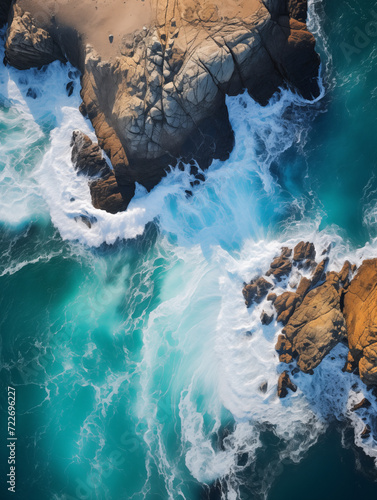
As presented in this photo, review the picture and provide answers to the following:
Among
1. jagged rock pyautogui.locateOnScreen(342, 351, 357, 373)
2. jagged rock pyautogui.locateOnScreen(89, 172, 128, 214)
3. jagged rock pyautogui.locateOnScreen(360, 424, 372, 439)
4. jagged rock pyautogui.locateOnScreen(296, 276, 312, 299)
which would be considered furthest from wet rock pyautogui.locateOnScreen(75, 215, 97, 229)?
jagged rock pyautogui.locateOnScreen(360, 424, 372, 439)

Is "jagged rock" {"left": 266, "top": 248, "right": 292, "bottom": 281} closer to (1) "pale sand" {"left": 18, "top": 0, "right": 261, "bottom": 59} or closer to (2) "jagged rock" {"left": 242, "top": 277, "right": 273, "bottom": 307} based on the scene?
(2) "jagged rock" {"left": 242, "top": 277, "right": 273, "bottom": 307}

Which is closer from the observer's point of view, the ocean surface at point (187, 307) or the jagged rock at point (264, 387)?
the ocean surface at point (187, 307)

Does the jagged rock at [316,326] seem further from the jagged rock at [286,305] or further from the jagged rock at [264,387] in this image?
the jagged rock at [264,387]

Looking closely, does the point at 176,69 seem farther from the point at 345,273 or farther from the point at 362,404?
the point at 362,404

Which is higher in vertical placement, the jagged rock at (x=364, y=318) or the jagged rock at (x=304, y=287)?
the jagged rock at (x=304, y=287)

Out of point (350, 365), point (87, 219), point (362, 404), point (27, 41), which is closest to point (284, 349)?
point (350, 365)

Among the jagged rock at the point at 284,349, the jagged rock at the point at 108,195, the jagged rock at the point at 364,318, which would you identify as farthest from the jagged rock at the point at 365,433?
the jagged rock at the point at 108,195
